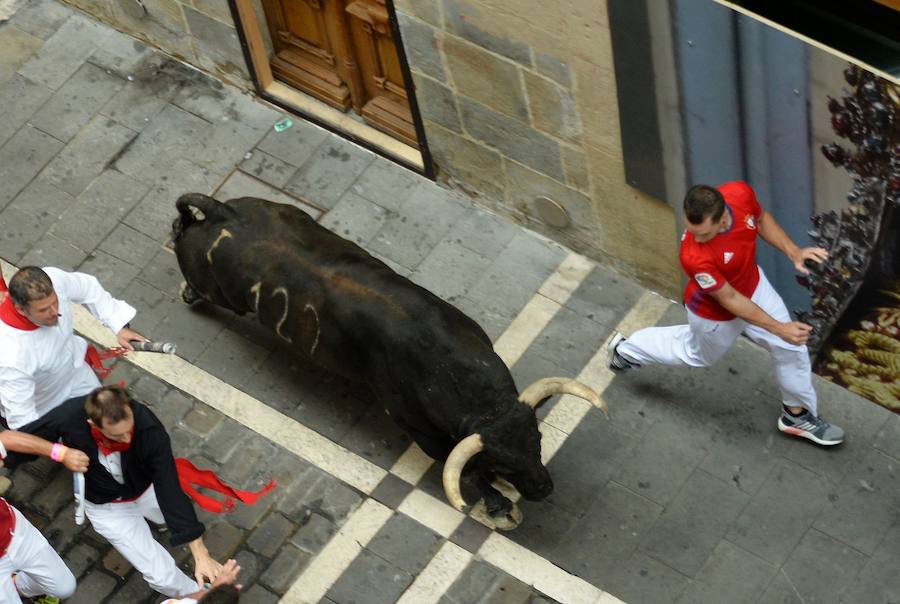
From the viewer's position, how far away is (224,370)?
1062 cm

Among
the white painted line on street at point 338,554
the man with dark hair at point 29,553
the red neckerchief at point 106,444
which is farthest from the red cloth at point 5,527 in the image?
the white painted line on street at point 338,554

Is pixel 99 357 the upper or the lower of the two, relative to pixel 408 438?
upper

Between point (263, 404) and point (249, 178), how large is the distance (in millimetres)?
1993

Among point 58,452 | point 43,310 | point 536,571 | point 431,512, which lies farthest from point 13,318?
point 536,571

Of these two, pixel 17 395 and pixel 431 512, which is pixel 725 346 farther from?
pixel 17 395

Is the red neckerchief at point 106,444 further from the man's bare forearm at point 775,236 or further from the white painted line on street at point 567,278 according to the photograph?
the man's bare forearm at point 775,236

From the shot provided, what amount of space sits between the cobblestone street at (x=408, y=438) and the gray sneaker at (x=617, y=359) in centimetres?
7

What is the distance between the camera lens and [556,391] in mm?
8930

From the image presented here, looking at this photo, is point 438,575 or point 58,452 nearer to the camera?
point 58,452

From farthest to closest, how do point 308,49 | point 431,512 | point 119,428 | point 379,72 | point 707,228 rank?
1. point 308,49
2. point 379,72
3. point 431,512
4. point 707,228
5. point 119,428

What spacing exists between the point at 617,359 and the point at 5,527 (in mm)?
3810

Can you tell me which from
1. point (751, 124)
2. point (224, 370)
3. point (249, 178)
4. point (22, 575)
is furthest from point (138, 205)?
point (751, 124)

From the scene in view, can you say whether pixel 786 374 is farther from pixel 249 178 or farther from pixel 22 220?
pixel 22 220

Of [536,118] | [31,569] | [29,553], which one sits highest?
[536,118]
